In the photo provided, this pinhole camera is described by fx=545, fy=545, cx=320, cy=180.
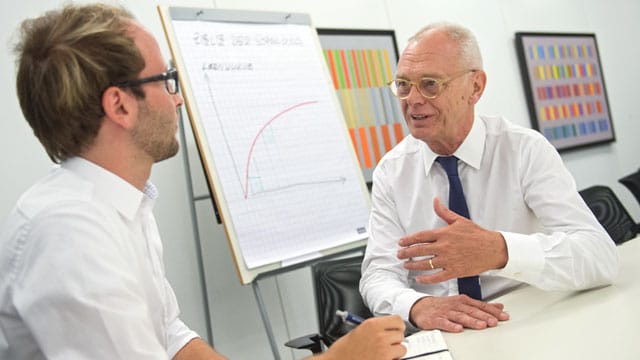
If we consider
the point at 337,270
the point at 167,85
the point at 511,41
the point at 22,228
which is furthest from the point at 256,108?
the point at 511,41

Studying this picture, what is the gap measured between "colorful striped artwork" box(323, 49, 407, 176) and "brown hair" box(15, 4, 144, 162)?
184 cm

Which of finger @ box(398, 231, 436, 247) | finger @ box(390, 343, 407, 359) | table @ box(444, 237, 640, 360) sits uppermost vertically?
finger @ box(398, 231, 436, 247)

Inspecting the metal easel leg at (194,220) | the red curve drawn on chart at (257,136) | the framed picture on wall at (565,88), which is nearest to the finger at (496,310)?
the red curve drawn on chart at (257,136)

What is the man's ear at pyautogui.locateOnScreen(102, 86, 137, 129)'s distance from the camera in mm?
1188

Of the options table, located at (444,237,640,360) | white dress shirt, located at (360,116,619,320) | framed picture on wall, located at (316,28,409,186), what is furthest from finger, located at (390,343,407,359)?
framed picture on wall, located at (316,28,409,186)

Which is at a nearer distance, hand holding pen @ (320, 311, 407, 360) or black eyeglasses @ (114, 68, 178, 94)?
hand holding pen @ (320, 311, 407, 360)

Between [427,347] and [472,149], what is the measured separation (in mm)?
819

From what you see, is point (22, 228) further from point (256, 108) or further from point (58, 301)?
point (256, 108)

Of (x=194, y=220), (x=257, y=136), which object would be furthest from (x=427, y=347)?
(x=194, y=220)

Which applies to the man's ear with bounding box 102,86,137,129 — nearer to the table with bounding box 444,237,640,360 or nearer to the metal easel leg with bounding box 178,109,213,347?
the table with bounding box 444,237,640,360

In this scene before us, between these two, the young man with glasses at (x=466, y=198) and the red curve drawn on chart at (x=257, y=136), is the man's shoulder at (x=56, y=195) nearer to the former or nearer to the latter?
the young man with glasses at (x=466, y=198)

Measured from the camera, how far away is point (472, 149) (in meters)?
1.82

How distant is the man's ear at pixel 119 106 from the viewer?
1.19 metres

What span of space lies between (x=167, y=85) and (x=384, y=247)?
94 cm
